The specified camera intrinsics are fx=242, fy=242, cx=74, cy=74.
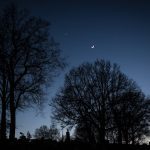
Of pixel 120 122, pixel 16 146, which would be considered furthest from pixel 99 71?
pixel 16 146

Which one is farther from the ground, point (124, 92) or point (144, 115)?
point (124, 92)

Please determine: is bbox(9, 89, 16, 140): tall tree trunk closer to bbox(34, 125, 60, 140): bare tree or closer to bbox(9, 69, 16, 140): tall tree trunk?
bbox(9, 69, 16, 140): tall tree trunk

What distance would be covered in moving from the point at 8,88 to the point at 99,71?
1566cm

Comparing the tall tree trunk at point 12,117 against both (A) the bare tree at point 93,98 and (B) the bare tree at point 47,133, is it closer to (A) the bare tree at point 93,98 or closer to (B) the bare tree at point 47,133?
(A) the bare tree at point 93,98

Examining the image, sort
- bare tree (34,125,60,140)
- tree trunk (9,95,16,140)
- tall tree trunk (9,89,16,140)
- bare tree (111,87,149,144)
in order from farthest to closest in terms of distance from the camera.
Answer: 1. bare tree (34,125,60,140)
2. bare tree (111,87,149,144)
3. tall tree trunk (9,89,16,140)
4. tree trunk (9,95,16,140)

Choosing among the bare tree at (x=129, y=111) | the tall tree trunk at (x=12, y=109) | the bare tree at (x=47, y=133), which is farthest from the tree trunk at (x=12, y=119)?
the bare tree at (x=47, y=133)

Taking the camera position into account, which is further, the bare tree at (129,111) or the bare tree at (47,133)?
the bare tree at (47,133)

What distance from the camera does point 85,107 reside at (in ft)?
109

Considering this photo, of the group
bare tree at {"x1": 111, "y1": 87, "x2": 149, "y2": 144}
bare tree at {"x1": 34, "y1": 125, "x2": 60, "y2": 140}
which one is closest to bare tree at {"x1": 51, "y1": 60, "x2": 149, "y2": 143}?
bare tree at {"x1": 111, "y1": 87, "x2": 149, "y2": 144}

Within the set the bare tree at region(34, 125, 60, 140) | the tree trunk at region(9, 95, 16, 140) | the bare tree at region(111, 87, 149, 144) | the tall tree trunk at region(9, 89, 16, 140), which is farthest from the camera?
the bare tree at region(34, 125, 60, 140)

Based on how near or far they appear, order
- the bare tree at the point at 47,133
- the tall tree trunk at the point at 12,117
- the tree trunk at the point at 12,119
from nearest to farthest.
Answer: the tree trunk at the point at 12,119 → the tall tree trunk at the point at 12,117 → the bare tree at the point at 47,133

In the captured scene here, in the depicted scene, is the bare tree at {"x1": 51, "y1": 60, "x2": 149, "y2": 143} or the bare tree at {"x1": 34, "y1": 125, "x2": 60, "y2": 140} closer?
the bare tree at {"x1": 51, "y1": 60, "x2": 149, "y2": 143}

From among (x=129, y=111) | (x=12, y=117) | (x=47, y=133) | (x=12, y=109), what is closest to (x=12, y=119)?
(x=12, y=117)

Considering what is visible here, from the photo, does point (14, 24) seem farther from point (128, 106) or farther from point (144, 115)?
point (144, 115)
